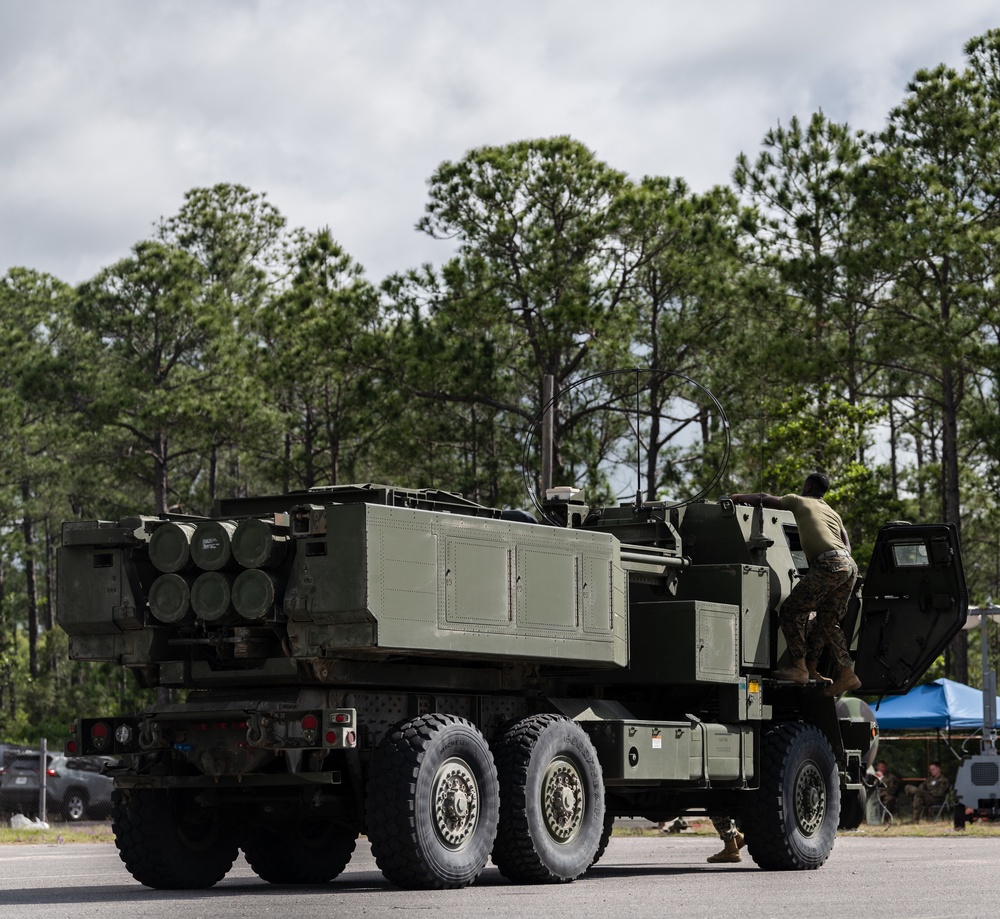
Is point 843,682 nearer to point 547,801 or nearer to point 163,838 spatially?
point 547,801

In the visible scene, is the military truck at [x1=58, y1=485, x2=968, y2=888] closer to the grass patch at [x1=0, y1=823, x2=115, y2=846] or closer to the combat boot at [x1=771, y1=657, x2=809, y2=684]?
the combat boot at [x1=771, y1=657, x2=809, y2=684]

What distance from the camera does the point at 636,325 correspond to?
37531 millimetres

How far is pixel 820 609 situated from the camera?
15.8m

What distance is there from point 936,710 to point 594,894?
20.2 m

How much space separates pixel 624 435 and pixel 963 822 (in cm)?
1694

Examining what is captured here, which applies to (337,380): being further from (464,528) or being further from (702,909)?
(702,909)

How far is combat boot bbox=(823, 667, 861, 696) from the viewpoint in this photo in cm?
1587

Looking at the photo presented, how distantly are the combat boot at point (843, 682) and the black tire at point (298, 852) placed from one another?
173 inches

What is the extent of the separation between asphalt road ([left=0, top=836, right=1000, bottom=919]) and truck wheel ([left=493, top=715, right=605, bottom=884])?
25 centimetres

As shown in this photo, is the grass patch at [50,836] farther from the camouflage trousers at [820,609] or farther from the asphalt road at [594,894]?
the camouflage trousers at [820,609]

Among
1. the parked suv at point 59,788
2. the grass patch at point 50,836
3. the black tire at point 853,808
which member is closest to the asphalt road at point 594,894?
the black tire at point 853,808

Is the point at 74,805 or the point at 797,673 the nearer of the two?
the point at 797,673

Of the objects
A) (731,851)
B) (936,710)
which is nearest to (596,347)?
(936,710)

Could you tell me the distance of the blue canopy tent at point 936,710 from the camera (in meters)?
30.7
